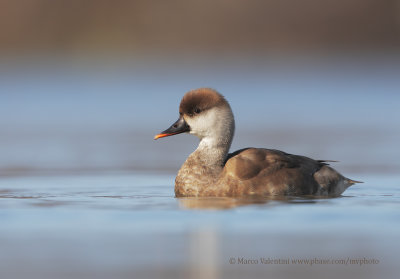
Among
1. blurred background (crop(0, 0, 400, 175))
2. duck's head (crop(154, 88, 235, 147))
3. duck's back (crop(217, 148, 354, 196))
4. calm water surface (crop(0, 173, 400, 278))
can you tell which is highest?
blurred background (crop(0, 0, 400, 175))

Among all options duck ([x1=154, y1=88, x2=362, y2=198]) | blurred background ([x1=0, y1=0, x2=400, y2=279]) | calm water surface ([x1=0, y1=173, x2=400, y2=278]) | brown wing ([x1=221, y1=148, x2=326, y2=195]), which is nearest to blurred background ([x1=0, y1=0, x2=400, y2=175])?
blurred background ([x1=0, y1=0, x2=400, y2=279])

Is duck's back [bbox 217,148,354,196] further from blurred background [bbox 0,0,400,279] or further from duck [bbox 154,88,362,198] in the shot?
blurred background [bbox 0,0,400,279]

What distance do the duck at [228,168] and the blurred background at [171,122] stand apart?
1.10 ft

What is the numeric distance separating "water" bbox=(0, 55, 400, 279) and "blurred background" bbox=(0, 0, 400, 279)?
0.02 metres

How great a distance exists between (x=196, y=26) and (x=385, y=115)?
441 inches

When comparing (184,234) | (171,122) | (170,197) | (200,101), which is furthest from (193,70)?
(184,234)

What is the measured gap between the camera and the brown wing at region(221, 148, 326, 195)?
8.13 m

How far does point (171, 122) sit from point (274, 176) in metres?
6.98

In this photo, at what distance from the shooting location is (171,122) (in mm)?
15094

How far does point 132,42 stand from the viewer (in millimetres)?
26984

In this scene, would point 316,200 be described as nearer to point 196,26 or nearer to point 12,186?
point 12,186

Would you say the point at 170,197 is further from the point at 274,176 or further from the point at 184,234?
the point at 184,234

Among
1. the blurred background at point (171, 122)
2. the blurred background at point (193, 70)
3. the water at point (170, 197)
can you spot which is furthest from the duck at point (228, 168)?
the blurred background at point (193, 70)

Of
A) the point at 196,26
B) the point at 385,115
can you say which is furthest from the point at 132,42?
the point at 385,115
